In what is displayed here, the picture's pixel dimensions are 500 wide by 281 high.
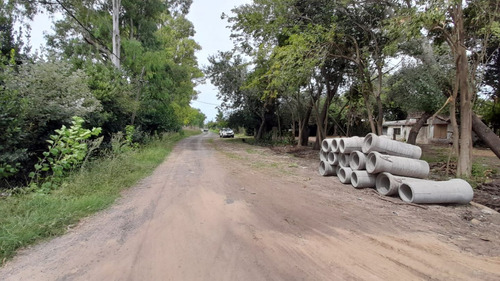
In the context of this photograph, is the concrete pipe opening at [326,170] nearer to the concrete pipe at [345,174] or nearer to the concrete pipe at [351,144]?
the concrete pipe at [345,174]

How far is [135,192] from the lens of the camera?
20.1ft

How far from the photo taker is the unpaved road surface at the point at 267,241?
9.02 feet

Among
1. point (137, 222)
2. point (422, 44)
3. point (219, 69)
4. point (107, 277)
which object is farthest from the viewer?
point (219, 69)

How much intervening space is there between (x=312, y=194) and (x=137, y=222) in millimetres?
3832

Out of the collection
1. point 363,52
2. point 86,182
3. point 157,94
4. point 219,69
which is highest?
point 219,69

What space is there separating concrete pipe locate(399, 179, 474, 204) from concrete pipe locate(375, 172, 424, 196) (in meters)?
0.23

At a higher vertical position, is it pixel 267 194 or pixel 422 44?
pixel 422 44

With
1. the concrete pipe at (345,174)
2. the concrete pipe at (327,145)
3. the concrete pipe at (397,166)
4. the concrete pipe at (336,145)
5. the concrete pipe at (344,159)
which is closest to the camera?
the concrete pipe at (397,166)

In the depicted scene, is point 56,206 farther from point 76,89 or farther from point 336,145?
point 336,145

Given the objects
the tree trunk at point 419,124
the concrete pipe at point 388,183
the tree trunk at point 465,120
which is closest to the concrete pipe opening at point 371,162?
the concrete pipe at point 388,183

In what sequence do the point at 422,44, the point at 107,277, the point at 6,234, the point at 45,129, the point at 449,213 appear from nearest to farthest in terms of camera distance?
the point at 107,277
the point at 6,234
the point at 449,213
the point at 45,129
the point at 422,44

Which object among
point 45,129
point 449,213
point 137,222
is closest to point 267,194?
point 137,222

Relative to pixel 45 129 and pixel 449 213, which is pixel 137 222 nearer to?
pixel 45 129

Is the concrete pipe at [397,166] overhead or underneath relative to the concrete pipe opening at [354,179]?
overhead
